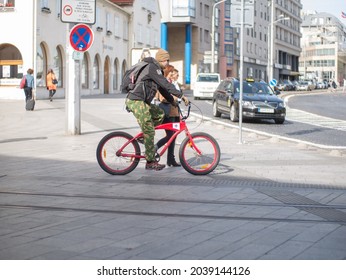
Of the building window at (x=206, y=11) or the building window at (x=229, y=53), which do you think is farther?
A: the building window at (x=229, y=53)

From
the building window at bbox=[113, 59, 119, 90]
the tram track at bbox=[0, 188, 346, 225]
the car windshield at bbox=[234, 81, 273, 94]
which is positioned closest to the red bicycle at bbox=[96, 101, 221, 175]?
the tram track at bbox=[0, 188, 346, 225]

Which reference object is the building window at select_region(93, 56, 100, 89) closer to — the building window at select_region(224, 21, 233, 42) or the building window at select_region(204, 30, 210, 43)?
the building window at select_region(204, 30, 210, 43)

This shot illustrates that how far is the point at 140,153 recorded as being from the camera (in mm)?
9945

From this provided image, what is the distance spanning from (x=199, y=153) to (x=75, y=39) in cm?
666

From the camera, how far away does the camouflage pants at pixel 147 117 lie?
9.53 meters

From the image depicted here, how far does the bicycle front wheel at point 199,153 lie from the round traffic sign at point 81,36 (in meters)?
6.25

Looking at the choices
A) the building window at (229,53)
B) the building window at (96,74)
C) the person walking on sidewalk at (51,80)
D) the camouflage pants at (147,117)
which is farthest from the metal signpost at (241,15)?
the building window at (229,53)

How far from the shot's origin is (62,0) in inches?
608

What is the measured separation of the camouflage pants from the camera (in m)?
9.53

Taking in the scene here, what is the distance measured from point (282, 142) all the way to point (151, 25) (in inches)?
1889

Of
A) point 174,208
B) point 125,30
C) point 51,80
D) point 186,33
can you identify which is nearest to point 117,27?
point 125,30

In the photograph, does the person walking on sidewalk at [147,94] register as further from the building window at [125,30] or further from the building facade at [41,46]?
the building window at [125,30]
